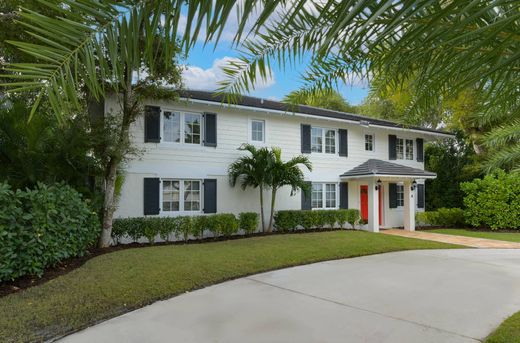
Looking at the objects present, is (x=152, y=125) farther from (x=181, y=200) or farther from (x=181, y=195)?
(x=181, y=200)

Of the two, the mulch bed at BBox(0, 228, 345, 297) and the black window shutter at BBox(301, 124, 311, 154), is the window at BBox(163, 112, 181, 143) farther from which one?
the black window shutter at BBox(301, 124, 311, 154)

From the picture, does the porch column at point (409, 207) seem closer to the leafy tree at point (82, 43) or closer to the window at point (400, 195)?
the window at point (400, 195)

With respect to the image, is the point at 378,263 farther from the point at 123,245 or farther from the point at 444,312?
the point at 123,245

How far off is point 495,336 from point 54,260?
25.5 feet

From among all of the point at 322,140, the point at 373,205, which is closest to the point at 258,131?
the point at 322,140

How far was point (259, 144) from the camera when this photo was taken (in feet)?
50.9

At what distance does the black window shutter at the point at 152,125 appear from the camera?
504 inches

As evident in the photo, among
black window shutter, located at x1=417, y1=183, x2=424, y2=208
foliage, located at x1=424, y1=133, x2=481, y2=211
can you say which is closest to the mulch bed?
black window shutter, located at x1=417, y1=183, x2=424, y2=208

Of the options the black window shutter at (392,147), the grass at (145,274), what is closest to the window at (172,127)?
the grass at (145,274)

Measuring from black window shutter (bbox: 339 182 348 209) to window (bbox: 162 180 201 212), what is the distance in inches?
269

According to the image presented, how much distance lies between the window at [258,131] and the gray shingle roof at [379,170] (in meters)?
4.34

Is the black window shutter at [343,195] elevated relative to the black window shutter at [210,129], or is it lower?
lower

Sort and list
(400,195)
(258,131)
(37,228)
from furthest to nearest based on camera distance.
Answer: (400,195) → (258,131) → (37,228)

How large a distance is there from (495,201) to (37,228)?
723 inches
